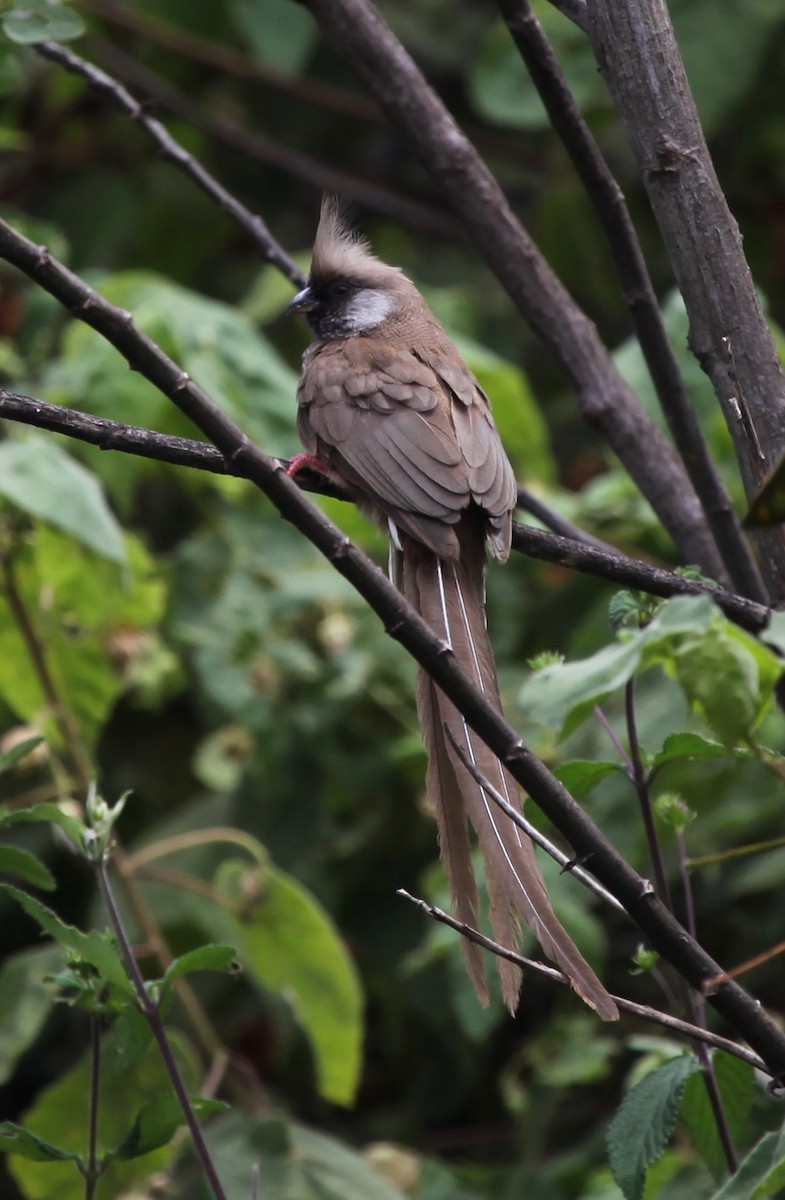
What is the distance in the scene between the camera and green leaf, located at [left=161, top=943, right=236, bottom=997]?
1860 mm

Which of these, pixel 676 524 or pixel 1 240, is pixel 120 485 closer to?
pixel 676 524

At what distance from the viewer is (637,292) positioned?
8.16 feet

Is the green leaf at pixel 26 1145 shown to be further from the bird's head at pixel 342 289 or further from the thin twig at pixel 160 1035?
the bird's head at pixel 342 289

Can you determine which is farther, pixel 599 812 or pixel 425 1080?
pixel 425 1080

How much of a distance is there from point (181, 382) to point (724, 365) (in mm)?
863

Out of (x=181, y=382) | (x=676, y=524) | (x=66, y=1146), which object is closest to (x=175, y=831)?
(x=66, y=1146)

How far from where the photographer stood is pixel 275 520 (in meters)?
3.89

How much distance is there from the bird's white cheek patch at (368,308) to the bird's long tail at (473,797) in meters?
1.18

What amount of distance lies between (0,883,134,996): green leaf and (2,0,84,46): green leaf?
139 centimetres

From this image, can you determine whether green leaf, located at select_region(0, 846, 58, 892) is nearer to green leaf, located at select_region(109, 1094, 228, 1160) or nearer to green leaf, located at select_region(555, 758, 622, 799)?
green leaf, located at select_region(109, 1094, 228, 1160)

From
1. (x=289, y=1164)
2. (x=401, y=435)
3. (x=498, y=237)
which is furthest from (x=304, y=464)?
(x=289, y=1164)

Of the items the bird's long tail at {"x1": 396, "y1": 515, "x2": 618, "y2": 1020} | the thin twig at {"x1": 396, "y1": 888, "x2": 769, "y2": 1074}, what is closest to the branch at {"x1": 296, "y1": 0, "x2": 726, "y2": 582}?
the bird's long tail at {"x1": 396, "y1": 515, "x2": 618, "y2": 1020}

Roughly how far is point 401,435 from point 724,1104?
1.46 metres

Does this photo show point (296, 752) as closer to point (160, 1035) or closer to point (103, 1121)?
point (103, 1121)
